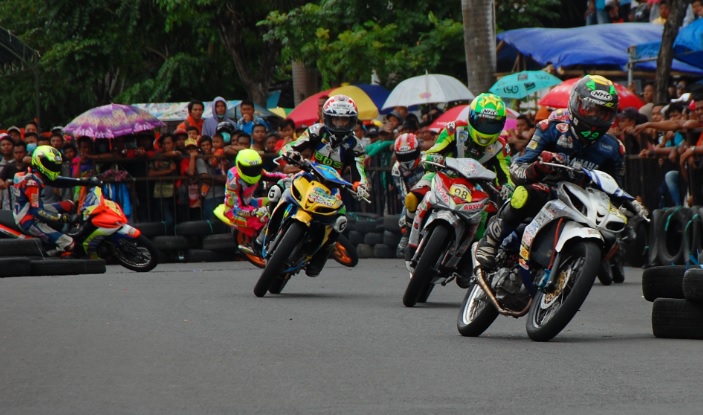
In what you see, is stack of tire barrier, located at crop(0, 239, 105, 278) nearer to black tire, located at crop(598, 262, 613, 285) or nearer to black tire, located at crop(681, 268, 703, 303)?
black tire, located at crop(598, 262, 613, 285)

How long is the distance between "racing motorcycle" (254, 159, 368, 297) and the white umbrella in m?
8.53

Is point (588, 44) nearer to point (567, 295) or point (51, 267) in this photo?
point (51, 267)

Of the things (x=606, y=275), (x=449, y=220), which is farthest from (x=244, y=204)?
(x=449, y=220)

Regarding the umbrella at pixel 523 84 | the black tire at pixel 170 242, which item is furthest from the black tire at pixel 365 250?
the umbrella at pixel 523 84

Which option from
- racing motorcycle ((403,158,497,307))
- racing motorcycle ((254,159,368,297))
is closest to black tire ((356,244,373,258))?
racing motorcycle ((254,159,368,297))

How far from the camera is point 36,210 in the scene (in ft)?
58.0

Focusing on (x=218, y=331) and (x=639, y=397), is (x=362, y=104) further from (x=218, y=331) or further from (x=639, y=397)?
(x=639, y=397)

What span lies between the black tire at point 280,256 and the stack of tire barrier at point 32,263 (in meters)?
4.30

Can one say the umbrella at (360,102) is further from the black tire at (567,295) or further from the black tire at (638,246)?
the black tire at (567,295)

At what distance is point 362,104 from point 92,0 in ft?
31.6

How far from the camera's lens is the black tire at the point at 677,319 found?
8969 mm

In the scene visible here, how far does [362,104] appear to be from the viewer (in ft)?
78.1

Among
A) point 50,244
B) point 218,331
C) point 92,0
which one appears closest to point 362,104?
→ point 50,244

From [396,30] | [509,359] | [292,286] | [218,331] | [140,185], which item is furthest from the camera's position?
[396,30]
